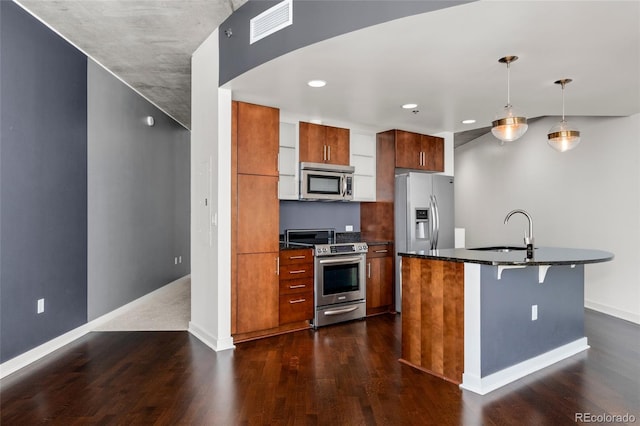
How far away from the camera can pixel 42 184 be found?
11.7 feet

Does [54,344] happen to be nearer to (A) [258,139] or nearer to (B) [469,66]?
(A) [258,139]

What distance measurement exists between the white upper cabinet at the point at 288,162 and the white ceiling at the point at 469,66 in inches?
10.2

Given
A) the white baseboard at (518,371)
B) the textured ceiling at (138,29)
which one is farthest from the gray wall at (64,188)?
the white baseboard at (518,371)

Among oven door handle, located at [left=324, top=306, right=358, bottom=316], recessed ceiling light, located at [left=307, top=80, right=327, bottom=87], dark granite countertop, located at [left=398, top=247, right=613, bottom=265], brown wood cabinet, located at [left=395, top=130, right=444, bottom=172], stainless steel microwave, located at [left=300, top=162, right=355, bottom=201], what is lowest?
oven door handle, located at [left=324, top=306, right=358, bottom=316]

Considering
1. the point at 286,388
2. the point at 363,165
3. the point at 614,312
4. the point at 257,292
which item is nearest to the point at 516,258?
the point at 286,388

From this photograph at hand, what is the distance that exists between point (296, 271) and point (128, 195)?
2.66 meters

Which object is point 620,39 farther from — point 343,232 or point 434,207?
point 343,232

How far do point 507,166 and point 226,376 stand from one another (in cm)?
591

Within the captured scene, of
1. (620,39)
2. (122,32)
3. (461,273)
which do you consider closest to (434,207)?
Answer: (461,273)

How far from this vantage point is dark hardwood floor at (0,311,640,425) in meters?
2.47

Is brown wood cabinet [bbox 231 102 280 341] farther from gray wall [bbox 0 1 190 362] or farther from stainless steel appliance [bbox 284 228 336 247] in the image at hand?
gray wall [bbox 0 1 190 362]

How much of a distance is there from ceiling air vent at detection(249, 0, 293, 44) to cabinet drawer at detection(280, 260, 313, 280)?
2254 millimetres

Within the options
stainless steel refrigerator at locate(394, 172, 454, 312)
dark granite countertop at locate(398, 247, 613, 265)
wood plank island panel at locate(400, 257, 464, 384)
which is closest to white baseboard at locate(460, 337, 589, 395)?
wood plank island panel at locate(400, 257, 464, 384)

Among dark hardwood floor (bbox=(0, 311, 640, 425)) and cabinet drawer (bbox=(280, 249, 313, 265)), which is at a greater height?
cabinet drawer (bbox=(280, 249, 313, 265))
